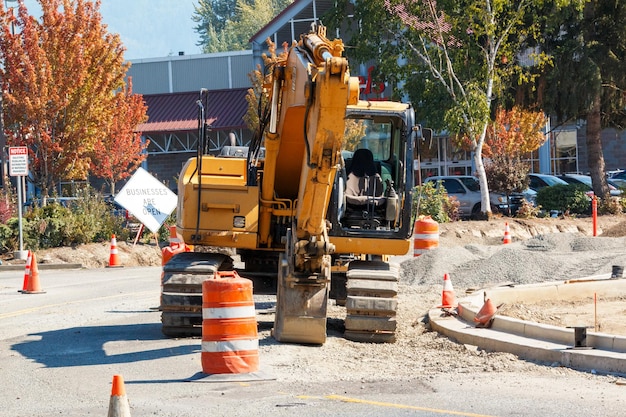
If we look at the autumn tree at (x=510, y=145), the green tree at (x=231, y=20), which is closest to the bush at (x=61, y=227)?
the autumn tree at (x=510, y=145)

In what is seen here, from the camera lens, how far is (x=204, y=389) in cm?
982

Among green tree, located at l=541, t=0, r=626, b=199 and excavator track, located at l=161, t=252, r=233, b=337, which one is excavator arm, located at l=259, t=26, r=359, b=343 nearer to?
excavator track, located at l=161, t=252, r=233, b=337

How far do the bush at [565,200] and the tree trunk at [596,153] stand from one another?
47.0 inches

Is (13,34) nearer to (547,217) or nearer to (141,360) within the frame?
(547,217)

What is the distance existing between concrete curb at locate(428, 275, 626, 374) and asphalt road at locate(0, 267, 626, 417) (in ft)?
1.27

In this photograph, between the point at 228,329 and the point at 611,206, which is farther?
the point at 611,206

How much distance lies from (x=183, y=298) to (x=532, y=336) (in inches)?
163

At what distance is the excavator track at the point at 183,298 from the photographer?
13.1 metres

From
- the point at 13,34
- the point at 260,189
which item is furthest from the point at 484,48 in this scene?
the point at 260,189

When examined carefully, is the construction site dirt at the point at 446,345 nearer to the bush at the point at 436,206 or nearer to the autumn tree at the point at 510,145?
the bush at the point at 436,206

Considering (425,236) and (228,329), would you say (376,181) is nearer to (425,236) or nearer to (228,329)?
(228,329)

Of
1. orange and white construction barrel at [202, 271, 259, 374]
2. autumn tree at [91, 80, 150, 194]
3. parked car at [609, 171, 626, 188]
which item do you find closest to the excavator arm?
orange and white construction barrel at [202, 271, 259, 374]

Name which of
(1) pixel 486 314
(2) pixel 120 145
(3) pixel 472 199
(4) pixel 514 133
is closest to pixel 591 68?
(4) pixel 514 133

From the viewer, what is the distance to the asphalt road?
8852mm
